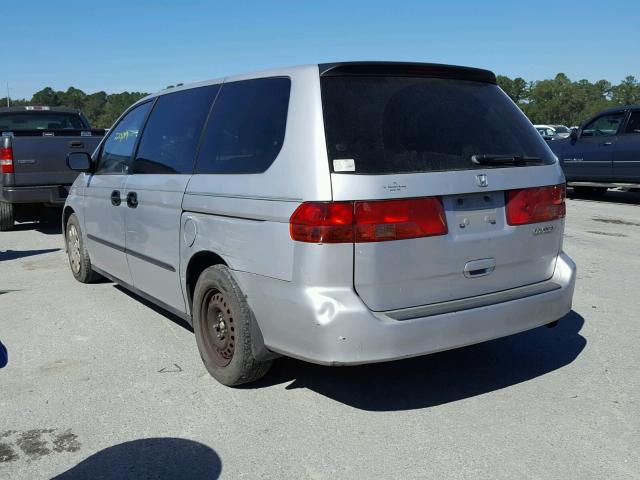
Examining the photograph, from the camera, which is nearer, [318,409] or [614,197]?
[318,409]

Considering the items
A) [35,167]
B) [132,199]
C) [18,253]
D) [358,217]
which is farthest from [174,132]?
[35,167]

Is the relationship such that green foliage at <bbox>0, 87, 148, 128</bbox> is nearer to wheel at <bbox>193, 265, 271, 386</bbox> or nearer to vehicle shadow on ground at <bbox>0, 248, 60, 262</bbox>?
vehicle shadow on ground at <bbox>0, 248, 60, 262</bbox>

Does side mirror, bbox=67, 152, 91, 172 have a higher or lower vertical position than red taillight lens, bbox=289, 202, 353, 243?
higher

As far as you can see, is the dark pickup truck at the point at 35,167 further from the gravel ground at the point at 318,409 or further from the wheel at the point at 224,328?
the wheel at the point at 224,328

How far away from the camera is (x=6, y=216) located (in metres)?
10.2

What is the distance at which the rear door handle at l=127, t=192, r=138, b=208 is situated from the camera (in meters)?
4.81

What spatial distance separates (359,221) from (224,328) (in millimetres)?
1219

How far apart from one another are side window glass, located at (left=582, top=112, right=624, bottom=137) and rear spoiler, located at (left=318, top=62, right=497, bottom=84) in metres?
10.8

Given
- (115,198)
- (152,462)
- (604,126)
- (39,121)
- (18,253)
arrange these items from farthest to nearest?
(604,126) < (39,121) < (18,253) < (115,198) < (152,462)

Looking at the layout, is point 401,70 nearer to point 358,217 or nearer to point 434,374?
point 358,217

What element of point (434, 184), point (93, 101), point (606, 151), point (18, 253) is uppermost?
point (93, 101)

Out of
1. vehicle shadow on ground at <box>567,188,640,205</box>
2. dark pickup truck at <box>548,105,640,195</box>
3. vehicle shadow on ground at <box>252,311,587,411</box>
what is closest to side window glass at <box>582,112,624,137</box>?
dark pickup truck at <box>548,105,640,195</box>

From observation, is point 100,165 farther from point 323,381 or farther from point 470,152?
point 470,152

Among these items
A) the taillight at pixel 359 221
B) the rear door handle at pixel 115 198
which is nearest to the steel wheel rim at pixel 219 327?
the taillight at pixel 359 221
